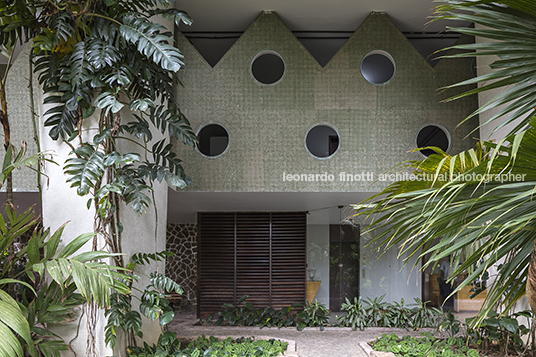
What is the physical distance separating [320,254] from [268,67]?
3.68m

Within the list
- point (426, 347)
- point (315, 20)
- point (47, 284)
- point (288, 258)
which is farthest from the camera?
point (288, 258)

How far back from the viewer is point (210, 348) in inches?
167

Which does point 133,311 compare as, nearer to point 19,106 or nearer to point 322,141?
point 19,106

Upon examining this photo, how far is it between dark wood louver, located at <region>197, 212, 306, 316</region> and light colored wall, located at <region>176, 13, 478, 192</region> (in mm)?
2405

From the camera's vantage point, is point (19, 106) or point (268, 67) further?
point (268, 67)

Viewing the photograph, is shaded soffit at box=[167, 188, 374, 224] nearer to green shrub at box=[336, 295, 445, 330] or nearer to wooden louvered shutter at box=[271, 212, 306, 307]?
wooden louvered shutter at box=[271, 212, 306, 307]

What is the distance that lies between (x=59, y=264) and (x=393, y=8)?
18.6ft


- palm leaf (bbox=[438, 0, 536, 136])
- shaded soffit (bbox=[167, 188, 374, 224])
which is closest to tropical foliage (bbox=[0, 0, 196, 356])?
palm leaf (bbox=[438, 0, 536, 136])

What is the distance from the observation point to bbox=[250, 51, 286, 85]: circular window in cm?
621

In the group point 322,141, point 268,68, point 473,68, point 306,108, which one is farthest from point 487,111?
point 268,68

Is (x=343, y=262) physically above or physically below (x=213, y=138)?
below

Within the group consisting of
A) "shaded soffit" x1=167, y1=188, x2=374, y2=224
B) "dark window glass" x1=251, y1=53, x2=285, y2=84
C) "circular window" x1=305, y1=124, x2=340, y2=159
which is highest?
"dark window glass" x1=251, y1=53, x2=285, y2=84

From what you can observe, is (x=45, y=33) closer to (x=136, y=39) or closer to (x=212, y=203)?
(x=136, y=39)

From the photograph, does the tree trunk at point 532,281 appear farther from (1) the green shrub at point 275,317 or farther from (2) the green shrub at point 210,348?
(1) the green shrub at point 275,317
